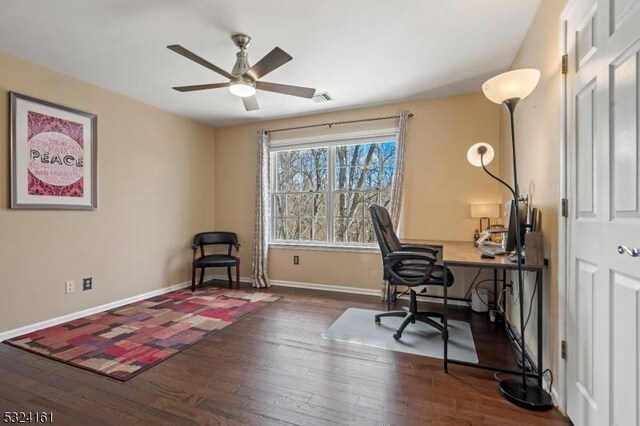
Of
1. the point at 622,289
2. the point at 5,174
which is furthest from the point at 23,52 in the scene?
the point at 622,289

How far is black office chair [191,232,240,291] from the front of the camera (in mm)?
4098

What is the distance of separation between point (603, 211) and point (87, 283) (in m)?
4.25

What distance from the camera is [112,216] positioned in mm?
3463

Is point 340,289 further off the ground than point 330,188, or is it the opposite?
point 330,188

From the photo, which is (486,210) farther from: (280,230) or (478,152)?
Result: (280,230)

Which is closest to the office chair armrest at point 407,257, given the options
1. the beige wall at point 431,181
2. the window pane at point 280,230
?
the beige wall at point 431,181

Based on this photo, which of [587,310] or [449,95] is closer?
[587,310]

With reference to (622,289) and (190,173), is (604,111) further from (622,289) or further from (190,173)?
(190,173)

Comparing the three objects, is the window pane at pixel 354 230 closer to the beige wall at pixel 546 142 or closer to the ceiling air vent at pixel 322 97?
the ceiling air vent at pixel 322 97

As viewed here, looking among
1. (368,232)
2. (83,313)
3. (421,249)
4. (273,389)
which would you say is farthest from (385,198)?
(83,313)

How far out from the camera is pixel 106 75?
3037 millimetres

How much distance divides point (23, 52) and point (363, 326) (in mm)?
3922

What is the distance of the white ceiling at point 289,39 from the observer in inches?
80.9

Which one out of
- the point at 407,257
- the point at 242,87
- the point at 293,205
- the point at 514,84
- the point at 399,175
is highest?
the point at 242,87
